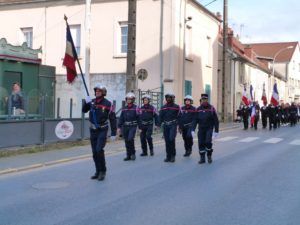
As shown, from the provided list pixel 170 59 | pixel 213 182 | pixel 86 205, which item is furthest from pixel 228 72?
pixel 86 205

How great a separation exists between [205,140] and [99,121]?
3.89 meters

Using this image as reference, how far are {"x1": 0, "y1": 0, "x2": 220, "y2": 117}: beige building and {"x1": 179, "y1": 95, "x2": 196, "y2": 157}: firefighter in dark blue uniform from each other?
35.2 ft

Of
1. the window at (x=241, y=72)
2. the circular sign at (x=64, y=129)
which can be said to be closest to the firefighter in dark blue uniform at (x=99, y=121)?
the circular sign at (x=64, y=129)

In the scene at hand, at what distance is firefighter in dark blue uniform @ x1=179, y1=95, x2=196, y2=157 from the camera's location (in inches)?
536

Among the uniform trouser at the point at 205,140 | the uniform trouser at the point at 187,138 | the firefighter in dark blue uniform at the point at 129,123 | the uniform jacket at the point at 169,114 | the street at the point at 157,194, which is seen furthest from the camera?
the uniform trouser at the point at 187,138

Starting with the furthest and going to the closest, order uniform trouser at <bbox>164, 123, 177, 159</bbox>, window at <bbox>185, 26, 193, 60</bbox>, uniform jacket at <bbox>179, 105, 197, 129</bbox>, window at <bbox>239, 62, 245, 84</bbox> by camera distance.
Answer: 1. window at <bbox>239, 62, 245, 84</bbox>
2. window at <bbox>185, 26, 193, 60</bbox>
3. uniform jacket at <bbox>179, 105, 197, 129</bbox>
4. uniform trouser at <bbox>164, 123, 177, 159</bbox>

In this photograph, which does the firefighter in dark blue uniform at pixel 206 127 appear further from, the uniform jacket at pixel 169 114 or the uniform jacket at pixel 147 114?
the uniform jacket at pixel 147 114

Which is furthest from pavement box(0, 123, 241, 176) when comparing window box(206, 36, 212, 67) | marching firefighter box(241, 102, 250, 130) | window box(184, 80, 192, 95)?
window box(206, 36, 212, 67)

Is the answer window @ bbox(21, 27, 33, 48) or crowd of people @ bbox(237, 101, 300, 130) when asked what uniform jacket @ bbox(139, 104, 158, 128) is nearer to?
crowd of people @ bbox(237, 101, 300, 130)

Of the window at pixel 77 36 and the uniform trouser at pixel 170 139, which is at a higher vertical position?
the window at pixel 77 36

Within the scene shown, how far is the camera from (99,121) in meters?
9.38

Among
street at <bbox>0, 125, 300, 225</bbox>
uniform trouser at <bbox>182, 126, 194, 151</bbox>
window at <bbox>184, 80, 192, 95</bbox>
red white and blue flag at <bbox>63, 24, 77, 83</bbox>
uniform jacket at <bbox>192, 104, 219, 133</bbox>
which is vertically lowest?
street at <bbox>0, 125, 300, 225</bbox>

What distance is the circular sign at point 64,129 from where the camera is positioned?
600 inches

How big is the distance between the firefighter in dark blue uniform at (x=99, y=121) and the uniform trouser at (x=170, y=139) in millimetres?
3295
